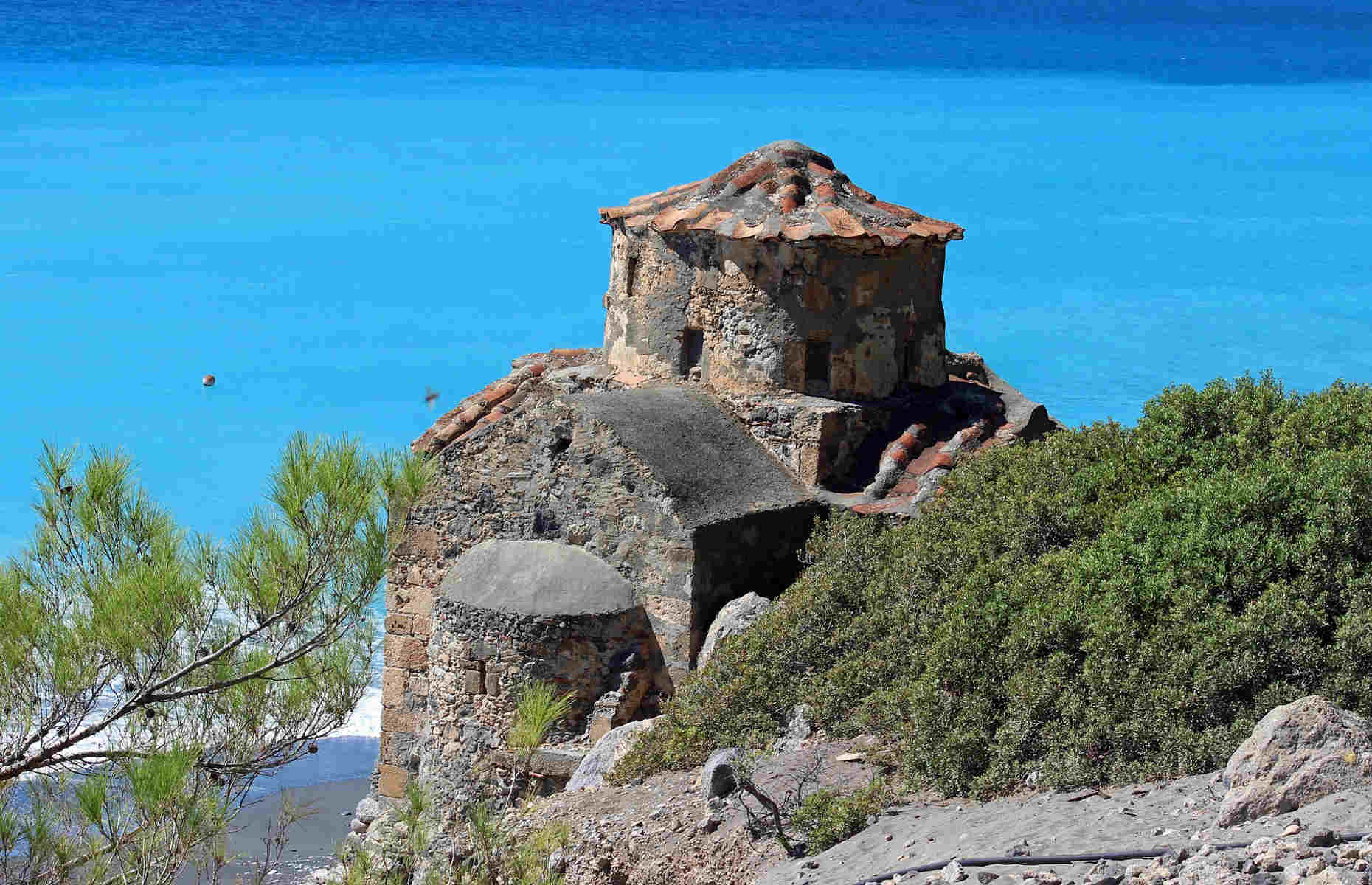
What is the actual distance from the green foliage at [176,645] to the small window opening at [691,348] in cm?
502

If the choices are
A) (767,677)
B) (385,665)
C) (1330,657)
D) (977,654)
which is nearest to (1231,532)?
(1330,657)

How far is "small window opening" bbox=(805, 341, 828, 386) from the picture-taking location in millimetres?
12609

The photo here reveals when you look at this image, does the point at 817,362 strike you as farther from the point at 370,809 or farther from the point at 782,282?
the point at 370,809

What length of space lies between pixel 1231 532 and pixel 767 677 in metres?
3.01

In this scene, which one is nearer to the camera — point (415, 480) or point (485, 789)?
point (415, 480)

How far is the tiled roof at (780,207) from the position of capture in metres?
12.3

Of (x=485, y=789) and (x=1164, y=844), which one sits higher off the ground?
(x=485, y=789)

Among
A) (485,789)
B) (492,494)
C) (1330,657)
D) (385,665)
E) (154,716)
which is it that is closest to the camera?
(1330,657)

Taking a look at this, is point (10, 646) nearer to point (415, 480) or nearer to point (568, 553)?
point (415, 480)

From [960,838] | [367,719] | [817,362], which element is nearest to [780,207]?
[817,362]

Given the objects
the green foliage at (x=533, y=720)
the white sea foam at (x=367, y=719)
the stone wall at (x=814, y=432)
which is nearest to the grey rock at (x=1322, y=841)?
the green foliage at (x=533, y=720)

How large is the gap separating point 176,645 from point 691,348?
6064 mm

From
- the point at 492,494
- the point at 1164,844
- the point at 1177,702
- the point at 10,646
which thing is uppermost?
the point at 492,494

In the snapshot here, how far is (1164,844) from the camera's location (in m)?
5.87
